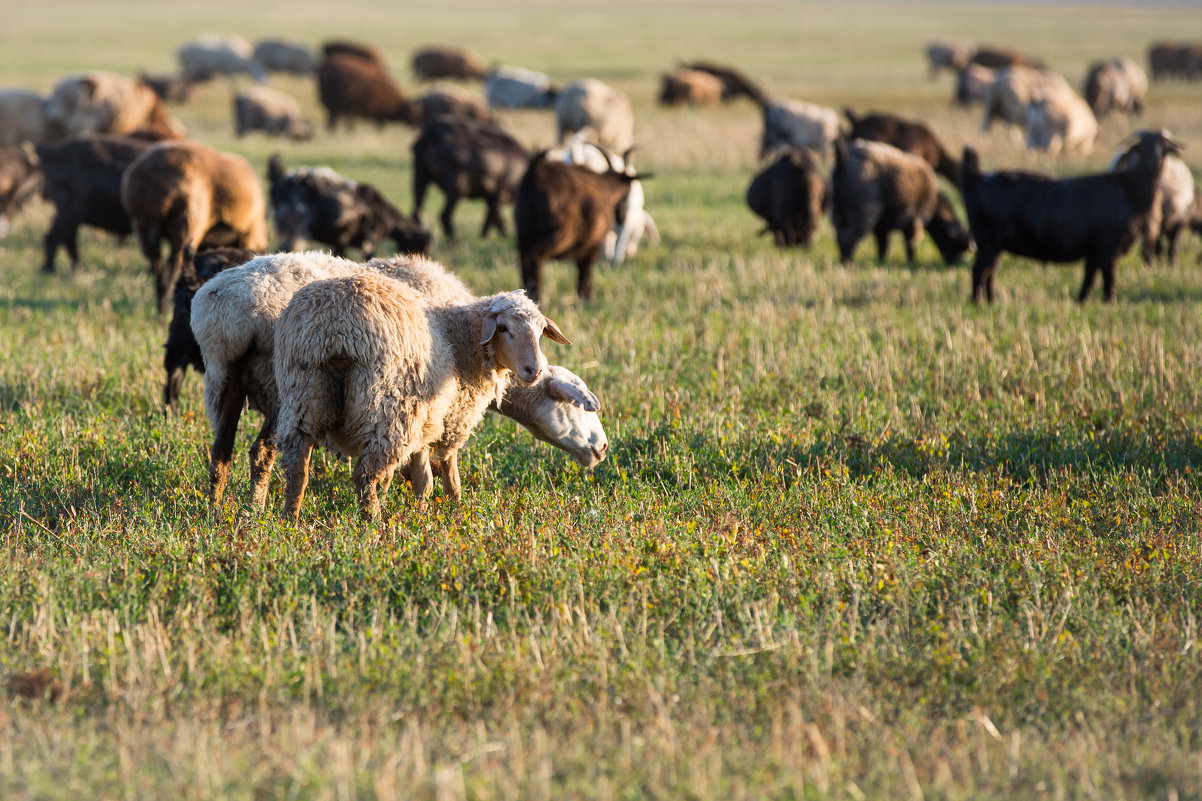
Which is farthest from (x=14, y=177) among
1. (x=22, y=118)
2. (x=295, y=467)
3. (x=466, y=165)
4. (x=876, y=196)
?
(x=295, y=467)

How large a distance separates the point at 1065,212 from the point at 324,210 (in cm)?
722

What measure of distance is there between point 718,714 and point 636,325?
6.35 meters

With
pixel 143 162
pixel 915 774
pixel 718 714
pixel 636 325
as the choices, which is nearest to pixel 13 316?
pixel 143 162

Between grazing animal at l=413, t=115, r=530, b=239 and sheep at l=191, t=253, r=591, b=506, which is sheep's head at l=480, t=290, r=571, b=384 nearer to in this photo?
sheep at l=191, t=253, r=591, b=506

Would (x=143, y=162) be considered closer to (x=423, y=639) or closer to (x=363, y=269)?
(x=363, y=269)

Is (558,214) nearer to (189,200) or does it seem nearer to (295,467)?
(189,200)

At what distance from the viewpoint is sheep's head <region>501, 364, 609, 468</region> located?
610cm

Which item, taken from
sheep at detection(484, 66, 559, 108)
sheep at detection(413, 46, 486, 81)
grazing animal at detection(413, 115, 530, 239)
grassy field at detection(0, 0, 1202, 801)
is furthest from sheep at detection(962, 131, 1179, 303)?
sheep at detection(413, 46, 486, 81)

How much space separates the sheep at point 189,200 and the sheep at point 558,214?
2362mm

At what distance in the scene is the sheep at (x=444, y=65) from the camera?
47594 millimetres

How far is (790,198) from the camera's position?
14.6 metres

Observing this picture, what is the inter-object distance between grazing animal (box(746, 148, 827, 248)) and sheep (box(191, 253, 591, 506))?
358 inches

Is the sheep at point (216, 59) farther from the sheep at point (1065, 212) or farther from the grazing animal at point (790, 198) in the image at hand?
the sheep at point (1065, 212)

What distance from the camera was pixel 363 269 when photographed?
598cm
